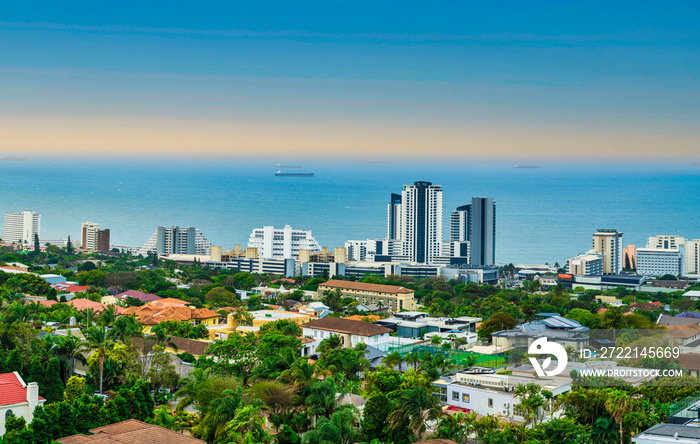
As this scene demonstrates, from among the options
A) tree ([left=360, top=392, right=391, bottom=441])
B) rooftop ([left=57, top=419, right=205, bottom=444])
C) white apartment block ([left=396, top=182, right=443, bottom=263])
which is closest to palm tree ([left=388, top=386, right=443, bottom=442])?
tree ([left=360, top=392, right=391, bottom=441])

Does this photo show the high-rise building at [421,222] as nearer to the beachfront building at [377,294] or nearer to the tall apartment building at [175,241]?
the tall apartment building at [175,241]

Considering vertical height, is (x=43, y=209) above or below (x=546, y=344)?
above

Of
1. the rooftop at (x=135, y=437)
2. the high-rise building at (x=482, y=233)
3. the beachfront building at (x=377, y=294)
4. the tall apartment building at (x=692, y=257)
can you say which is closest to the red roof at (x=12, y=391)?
the rooftop at (x=135, y=437)

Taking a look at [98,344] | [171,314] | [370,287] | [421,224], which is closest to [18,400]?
[98,344]

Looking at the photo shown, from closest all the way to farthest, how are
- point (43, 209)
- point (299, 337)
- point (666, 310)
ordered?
point (299, 337) → point (666, 310) → point (43, 209)

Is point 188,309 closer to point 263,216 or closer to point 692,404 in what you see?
point 692,404

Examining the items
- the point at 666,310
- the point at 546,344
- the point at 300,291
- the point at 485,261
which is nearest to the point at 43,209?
the point at 485,261

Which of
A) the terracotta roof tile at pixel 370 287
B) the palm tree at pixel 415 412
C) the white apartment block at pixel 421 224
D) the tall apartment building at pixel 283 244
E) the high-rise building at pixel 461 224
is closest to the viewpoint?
the palm tree at pixel 415 412
